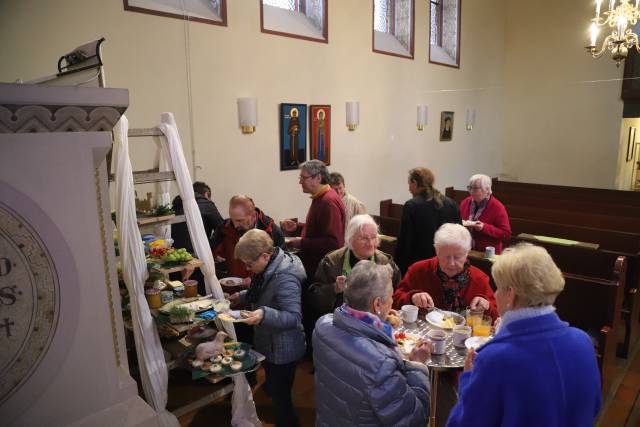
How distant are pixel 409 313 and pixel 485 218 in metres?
2.34

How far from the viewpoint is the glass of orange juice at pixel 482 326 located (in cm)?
246

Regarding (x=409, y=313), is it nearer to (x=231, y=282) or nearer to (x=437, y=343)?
(x=437, y=343)

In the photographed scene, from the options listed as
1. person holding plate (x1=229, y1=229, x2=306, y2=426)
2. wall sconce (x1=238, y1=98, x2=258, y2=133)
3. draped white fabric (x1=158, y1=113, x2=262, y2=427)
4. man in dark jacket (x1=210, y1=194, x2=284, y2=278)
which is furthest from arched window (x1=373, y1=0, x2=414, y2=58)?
person holding plate (x1=229, y1=229, x2=306, y2=426)

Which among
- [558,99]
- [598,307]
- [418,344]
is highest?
[558,99]

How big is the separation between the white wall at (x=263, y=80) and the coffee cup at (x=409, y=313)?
3098mm

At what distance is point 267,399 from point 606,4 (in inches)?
398

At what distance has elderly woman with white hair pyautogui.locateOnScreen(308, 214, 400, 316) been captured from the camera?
2859 millimetres

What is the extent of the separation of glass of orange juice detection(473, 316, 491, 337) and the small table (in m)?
0.13

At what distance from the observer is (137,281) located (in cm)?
242

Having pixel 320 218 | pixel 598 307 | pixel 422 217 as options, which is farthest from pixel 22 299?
pixel 598 307

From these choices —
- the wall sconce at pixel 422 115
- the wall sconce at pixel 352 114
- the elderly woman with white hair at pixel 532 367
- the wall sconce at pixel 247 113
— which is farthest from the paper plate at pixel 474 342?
the wall sconce at pixel 422 115

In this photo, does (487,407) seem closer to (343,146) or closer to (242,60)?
(242,60)

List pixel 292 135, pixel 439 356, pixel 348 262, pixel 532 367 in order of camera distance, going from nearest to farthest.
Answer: pixel 532 367 → pixel 439 356 → pixel 348 262 → pixel 292 135

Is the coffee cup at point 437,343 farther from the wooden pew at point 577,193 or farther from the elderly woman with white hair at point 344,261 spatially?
the wooden pew at point 577,193
